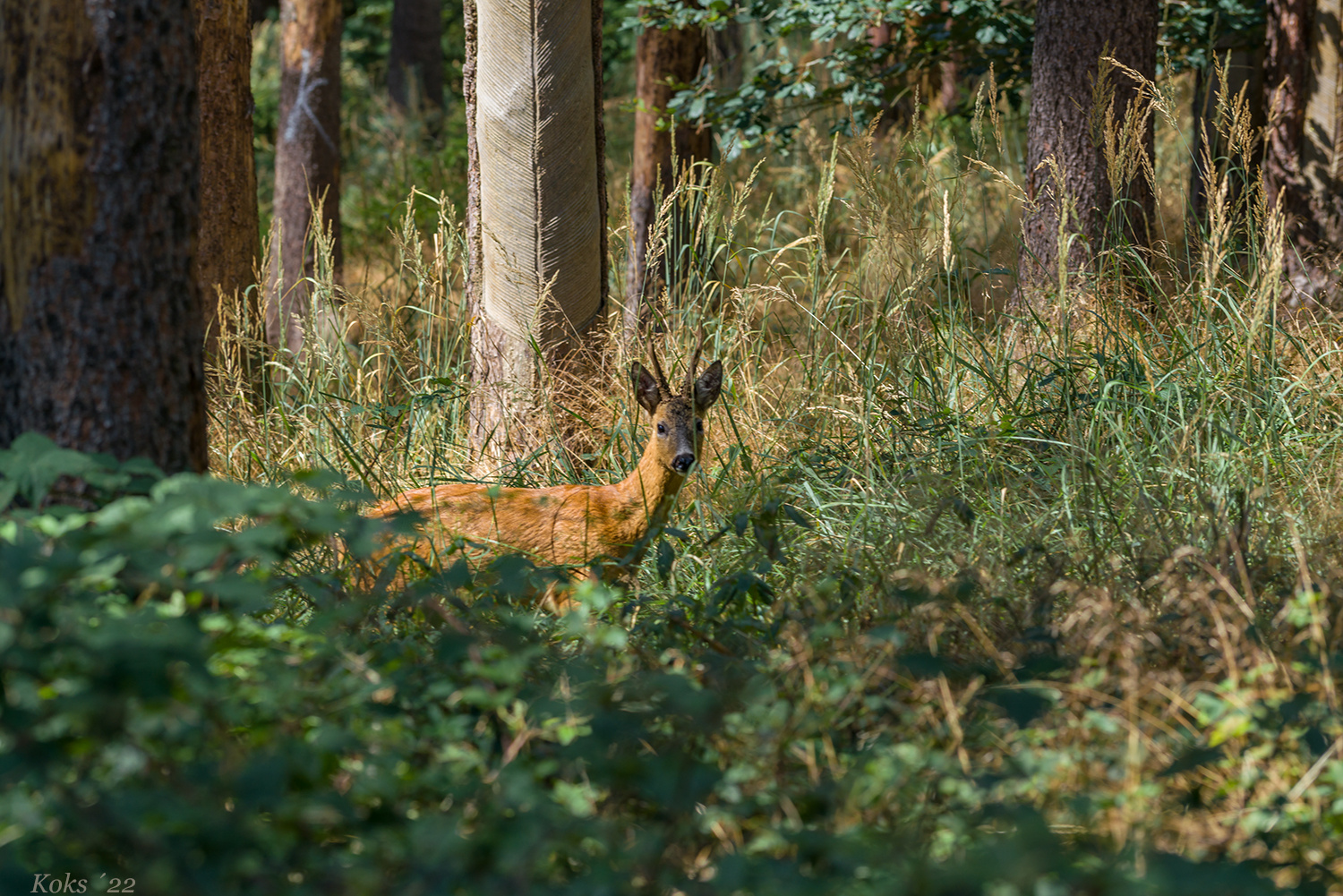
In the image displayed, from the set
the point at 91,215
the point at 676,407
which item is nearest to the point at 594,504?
the point at 676,407

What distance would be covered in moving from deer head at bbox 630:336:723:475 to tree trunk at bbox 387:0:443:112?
11.0 m

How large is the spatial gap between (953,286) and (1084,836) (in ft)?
14.2

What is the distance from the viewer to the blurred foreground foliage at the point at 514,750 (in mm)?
1951

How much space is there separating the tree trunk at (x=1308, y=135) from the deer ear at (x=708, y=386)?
12.7 feet

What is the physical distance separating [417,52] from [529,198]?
34.5ft

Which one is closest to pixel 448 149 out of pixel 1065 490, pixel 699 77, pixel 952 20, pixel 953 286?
pixel 699 77

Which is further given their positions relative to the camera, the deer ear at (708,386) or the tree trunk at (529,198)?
the tree trunk at (529,198)

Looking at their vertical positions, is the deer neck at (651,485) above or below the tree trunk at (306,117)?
below

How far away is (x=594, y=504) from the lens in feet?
14.7

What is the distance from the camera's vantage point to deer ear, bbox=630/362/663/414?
4.60 m

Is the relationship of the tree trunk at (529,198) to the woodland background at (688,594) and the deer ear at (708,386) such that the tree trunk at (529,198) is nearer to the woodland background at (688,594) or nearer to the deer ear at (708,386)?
the woodland background at (688,594)
